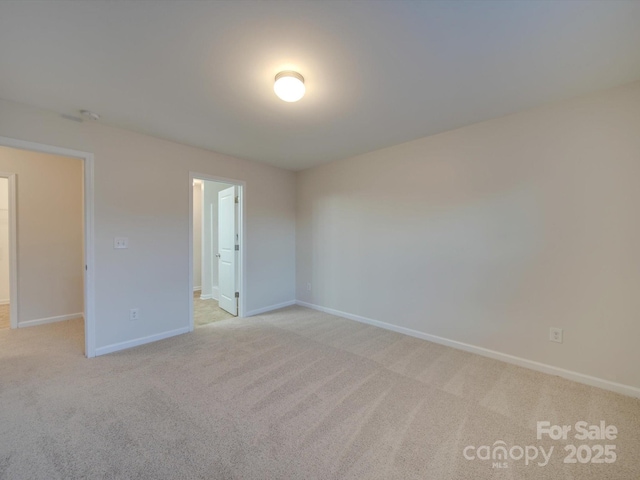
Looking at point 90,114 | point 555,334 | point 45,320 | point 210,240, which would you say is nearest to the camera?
point 555,334

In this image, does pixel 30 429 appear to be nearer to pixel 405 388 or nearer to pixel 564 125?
pixel 405 388

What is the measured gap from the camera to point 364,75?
6.18 ft

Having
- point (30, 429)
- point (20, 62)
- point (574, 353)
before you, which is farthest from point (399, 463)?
point (20, 62)

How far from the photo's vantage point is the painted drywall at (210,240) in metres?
5.30

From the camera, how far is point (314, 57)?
170cm

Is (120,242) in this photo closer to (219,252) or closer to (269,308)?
(219,252)

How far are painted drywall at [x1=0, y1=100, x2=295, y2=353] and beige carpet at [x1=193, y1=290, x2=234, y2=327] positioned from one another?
1.78ft

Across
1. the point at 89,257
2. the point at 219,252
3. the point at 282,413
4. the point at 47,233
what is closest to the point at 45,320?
the point at 47,233

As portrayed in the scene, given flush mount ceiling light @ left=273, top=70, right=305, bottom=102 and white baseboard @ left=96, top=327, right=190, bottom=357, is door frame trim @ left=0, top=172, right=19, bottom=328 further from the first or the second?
flush mount ceiling light @ left=273, top=70, right=305, bottom=102

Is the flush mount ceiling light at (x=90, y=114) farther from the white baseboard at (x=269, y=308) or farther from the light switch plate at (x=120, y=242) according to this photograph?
the white baseboard at (x=269, y=308)

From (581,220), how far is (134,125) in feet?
14.2

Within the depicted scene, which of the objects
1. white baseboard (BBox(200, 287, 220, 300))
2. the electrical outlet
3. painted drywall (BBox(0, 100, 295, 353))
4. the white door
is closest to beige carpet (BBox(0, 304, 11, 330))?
painted drywall (BBox(0, 100, 295, 353))

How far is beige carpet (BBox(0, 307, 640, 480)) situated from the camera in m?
1.39

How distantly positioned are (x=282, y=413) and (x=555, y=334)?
8.04ft
